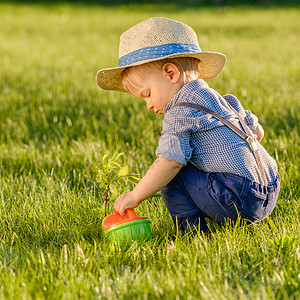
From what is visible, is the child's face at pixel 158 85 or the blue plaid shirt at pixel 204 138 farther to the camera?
the child's face at pixel 158 85

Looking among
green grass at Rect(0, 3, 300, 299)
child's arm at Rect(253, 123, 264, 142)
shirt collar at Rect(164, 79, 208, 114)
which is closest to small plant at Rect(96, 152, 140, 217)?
green grass at Rect(0, 3, 300, 299)

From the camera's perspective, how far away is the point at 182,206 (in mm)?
2506

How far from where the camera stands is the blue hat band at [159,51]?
7.86ft

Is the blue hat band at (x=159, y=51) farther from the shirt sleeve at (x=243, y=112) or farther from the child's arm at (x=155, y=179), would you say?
the child's arm at (x=155, y=179)

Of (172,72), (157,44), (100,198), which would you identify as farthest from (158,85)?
(100,198)

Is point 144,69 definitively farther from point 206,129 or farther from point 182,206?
point 182,206

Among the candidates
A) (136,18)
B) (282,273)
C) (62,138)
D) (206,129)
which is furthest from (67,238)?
(136,18)

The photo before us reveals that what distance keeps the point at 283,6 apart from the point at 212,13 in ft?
12.1

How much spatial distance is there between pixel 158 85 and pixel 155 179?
1.66ft

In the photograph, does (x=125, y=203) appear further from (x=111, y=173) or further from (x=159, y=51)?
(x=159, y=51)

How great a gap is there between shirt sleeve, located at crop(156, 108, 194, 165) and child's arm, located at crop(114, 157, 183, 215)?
4cm

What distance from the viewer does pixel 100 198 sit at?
115 inches

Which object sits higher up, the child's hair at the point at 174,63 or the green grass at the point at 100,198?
the child's hair at the point at 174,63

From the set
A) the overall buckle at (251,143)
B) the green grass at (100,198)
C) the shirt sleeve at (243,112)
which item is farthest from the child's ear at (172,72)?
the green grass at (100,198)
